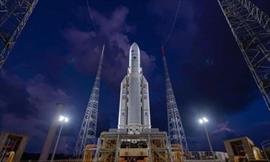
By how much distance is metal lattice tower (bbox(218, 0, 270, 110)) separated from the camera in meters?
19.0

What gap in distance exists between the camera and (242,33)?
22688 millimetres

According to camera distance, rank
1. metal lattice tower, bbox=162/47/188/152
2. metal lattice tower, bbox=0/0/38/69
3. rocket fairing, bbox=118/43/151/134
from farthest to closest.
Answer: metal lattice tower, bbox=162/47/188/152 < rocket fairing, bbox=118/43/151/134 < metal lattice tower, bbox=0/0/38/69

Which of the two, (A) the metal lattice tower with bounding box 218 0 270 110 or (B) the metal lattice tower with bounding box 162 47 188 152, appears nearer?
(A) the metal lattice tower with bounding box 218 0 270 110

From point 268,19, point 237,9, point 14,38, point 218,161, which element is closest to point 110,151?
point 218,161

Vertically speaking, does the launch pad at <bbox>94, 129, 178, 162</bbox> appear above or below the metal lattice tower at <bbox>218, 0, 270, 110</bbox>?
below

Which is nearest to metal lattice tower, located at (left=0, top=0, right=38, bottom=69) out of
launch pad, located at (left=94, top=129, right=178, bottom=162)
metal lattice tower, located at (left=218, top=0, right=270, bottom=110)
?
launch pad, located at (left=94, top=129, right=178, bottom=162)

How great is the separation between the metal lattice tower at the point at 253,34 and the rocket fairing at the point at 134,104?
1999 centimetres

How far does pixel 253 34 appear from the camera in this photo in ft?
69.9

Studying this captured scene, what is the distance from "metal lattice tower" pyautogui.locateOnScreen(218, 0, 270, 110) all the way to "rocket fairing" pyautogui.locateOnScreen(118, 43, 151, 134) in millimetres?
19991

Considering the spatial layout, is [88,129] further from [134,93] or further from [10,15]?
[10,15]

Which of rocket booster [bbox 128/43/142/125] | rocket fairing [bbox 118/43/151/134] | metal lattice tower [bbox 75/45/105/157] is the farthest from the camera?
metal lattice tower [bbox 75/45/105/157]

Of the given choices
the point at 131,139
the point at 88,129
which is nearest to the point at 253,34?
the point at 131,139

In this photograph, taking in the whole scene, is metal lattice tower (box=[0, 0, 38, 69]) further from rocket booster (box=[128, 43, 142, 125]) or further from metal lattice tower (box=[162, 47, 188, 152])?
metal lattice tower (box=[162, 47, 188, 152])

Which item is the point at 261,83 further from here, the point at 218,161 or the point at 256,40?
the point at 218,161
